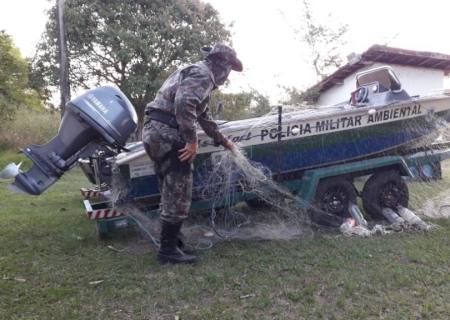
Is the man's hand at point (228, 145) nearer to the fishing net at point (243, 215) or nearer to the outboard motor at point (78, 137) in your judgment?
the fishing net at point (243, 215)

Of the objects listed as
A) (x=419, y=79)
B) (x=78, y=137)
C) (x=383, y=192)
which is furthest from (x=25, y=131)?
(x=419, y=79)

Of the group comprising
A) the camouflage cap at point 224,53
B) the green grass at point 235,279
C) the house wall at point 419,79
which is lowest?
the green grass at point 235,279

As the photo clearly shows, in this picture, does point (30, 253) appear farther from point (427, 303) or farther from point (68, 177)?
point (68, 177)

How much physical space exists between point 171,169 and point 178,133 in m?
0.31

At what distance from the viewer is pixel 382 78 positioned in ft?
17.6

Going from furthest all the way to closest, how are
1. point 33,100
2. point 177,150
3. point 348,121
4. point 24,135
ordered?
point 33,100, point 24,135, point 348,121, point 177,150

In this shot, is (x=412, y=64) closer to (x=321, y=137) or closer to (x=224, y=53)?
(x=321, y=137)

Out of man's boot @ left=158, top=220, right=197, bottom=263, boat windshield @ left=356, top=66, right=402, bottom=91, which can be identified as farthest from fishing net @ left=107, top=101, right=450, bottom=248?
boat windshield @ left=356, top=66, right=402, bottom=91

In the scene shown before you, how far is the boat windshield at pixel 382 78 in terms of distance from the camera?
4.89 meters

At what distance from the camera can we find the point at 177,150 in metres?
3.34

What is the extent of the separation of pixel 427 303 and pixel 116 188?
2.86 meters

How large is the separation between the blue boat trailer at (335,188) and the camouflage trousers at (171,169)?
2.38 ft

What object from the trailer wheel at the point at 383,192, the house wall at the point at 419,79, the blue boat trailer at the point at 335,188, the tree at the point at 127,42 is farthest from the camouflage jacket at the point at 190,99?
the tree at the point at 127,42

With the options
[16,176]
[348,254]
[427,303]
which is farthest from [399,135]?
[16,176]
